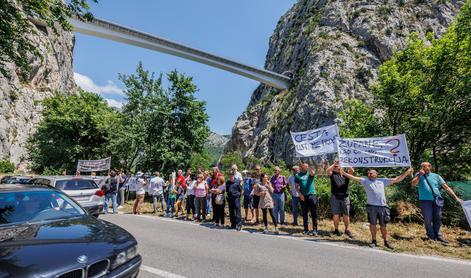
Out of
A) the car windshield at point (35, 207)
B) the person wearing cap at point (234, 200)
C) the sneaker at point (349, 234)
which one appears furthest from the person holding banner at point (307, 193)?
the car windshield at point (35, 207)

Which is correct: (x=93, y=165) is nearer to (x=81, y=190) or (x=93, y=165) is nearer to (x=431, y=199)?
(x=81, y=190)

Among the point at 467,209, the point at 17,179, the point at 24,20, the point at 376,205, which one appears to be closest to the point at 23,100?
the point at 17,179

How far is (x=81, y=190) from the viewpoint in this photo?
9.75m

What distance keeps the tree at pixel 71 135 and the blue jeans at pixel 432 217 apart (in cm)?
2319

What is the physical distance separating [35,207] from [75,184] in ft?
21.9

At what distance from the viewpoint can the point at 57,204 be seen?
13.5ft

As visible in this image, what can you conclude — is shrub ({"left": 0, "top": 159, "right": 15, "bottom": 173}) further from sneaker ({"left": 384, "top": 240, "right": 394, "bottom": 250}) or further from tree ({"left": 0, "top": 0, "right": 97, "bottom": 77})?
sneaker ({"left": 384, "top": 240, "right": 394, "bottom": 250})

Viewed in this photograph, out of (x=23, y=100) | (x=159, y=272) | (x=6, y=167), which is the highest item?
(x=23, y=100)

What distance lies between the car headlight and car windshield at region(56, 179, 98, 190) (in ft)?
25.1

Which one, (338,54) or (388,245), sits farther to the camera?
(338,54)

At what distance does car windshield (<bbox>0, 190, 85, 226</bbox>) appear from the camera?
141 inches

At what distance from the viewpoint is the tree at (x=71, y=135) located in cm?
2455

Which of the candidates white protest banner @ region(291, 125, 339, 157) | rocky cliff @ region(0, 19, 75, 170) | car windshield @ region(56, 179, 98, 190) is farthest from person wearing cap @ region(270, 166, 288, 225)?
rocky cliff @ region(0, 19, 75, 170)

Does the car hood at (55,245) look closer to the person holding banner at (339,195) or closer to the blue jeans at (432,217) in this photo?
the person holding banner at (339,195)
